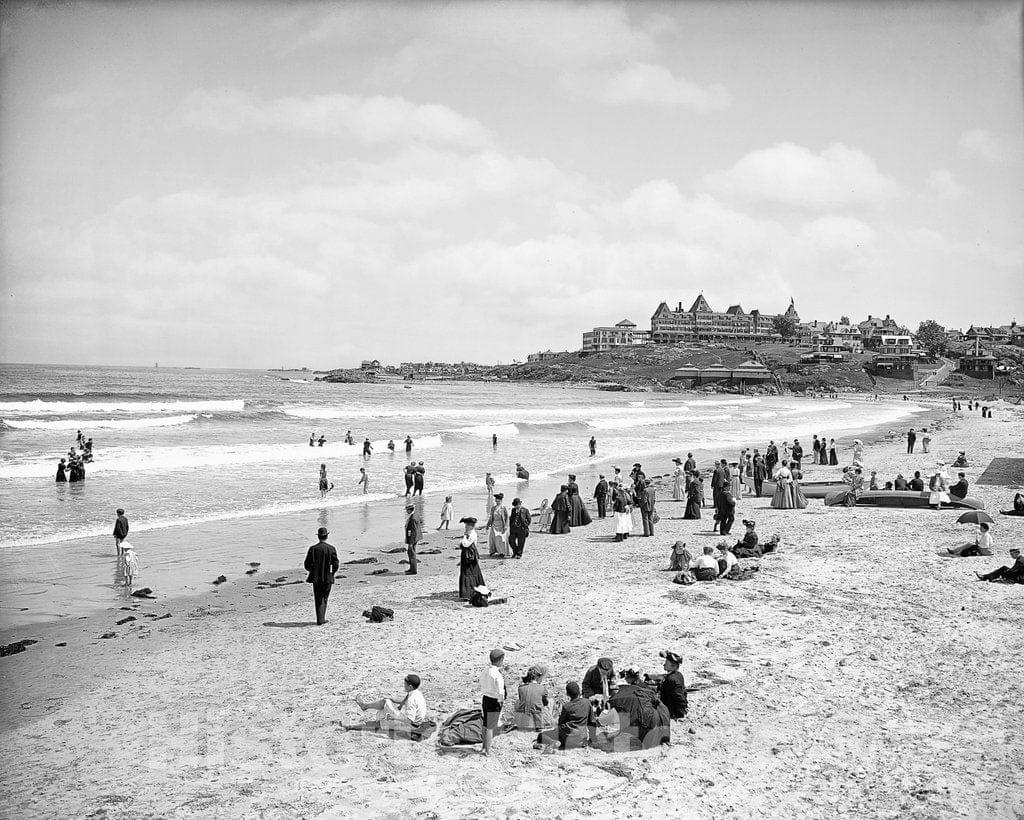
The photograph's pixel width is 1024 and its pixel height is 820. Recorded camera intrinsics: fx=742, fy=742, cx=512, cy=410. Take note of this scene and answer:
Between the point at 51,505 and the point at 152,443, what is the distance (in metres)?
→ 19.3

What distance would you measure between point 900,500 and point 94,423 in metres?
52.3

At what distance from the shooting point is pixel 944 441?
41.6 m

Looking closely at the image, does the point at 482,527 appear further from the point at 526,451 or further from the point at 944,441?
the point at 944,441

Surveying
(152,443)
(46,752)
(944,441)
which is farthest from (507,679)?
(944,441)

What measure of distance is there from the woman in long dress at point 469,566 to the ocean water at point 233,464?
596cm

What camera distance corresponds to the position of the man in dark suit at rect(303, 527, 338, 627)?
38.1ft

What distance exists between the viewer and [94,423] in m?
53.1

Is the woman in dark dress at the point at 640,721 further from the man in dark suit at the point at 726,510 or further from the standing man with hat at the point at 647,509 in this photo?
the standing man with hat at the point at 647,509

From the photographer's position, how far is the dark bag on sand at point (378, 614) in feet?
39.7

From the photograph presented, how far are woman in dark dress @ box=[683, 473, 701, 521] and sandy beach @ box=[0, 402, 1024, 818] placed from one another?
5.28m

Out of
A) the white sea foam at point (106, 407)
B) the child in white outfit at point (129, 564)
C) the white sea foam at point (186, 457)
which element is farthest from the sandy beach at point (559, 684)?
the white sea foam at point (106, 407)

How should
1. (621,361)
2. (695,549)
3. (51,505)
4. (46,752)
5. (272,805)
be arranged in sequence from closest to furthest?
(272,805) < (46,752) < (695,549) < (51,505) < (621,361)

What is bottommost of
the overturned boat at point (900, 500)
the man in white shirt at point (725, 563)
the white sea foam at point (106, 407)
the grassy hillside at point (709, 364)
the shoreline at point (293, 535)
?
the shoreline at point (293, 535)

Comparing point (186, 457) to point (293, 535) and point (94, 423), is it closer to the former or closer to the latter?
point (293, 535)
